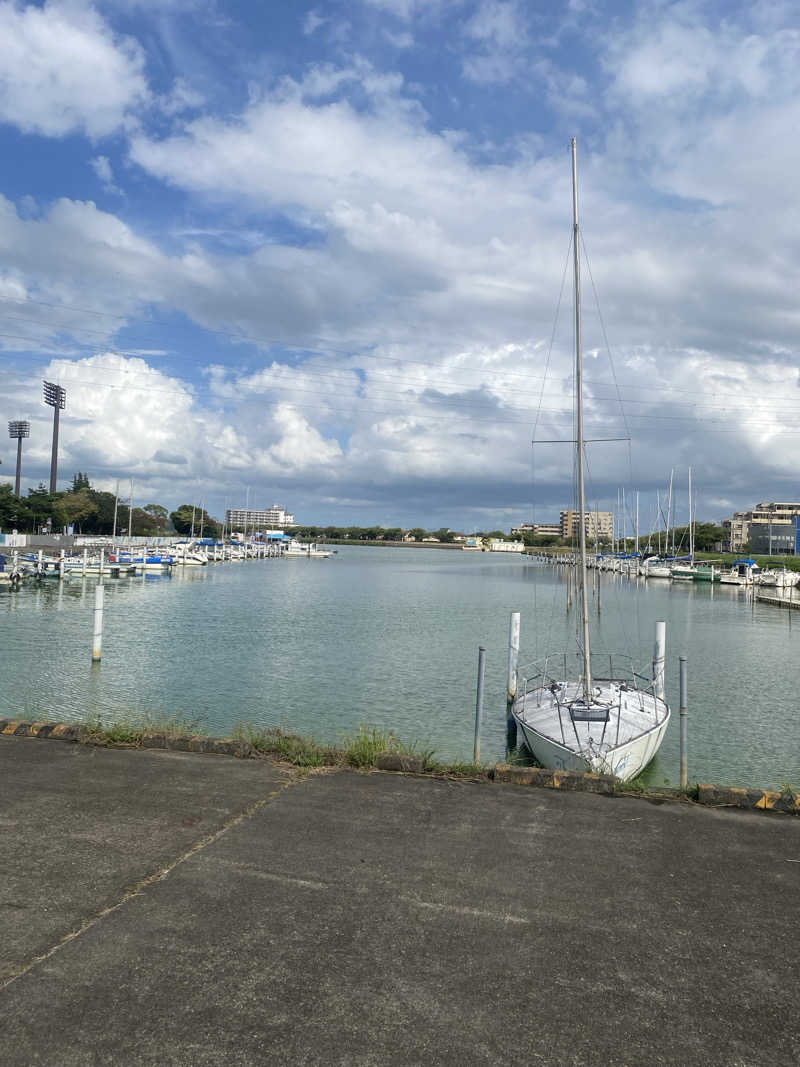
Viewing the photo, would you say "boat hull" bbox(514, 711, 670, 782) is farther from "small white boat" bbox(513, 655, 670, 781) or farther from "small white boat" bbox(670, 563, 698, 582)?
"small white boat" bbox(670, 563, 698, 582)

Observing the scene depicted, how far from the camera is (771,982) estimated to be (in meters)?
4.73

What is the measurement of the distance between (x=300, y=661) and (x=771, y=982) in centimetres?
2531

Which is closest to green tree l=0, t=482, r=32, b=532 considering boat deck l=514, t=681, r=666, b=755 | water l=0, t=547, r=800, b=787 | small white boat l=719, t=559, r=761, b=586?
water l=0, t=547, r=800, b=787

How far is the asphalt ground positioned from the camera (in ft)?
13.5

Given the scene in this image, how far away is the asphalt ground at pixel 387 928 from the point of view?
13.5ft

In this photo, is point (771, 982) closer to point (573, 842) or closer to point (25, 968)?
point (573, 842)

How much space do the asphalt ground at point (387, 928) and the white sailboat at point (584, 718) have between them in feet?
18.3

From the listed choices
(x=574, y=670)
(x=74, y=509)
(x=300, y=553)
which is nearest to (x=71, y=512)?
(x=74, y=509)

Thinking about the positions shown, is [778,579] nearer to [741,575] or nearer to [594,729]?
[741,575]

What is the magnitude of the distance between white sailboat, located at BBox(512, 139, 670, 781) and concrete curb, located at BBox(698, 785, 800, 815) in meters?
4.13

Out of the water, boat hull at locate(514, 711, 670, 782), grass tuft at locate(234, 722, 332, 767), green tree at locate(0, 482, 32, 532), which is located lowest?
the water

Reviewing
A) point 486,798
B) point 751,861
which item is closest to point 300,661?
point 486,798

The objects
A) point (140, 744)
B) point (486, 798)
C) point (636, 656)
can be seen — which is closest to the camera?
point (486, 798)

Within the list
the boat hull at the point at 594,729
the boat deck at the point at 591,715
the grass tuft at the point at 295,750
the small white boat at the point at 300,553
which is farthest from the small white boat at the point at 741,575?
the small white boat at the point at 300,553
